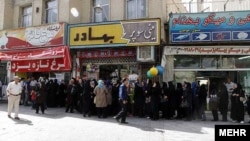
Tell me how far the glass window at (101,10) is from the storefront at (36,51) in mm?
2069

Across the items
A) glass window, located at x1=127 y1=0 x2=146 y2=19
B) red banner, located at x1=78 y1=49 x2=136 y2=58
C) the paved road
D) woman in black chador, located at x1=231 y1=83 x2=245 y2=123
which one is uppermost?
glass window, located at x1=127 y1=0 x2=146 y2=19

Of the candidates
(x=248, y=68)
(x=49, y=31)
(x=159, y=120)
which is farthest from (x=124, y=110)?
(x=49, y=31)

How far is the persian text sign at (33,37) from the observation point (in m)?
14.8

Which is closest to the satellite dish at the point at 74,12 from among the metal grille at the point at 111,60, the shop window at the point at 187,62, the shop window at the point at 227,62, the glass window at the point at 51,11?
the glass window at the point at 51,11

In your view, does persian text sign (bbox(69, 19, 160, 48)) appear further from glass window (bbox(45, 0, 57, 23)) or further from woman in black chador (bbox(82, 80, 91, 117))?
woman in black chador (bbox(82, 80, 91, 117))

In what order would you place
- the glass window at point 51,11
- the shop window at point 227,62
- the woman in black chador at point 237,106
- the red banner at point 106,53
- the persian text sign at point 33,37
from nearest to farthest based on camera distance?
1. the woman in black chador at point 237,106
2. the shop window at point 227,62
3. the red banner at point 106,53
4. the persian text sign at point 33,37
5. the glass window at point 51,11

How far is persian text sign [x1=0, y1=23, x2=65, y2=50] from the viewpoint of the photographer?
1480 centimetres

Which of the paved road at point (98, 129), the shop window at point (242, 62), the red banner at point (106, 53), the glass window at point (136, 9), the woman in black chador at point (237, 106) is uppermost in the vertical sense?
the glass window at point (136, 9)

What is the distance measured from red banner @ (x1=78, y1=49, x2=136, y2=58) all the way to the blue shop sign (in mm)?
2315

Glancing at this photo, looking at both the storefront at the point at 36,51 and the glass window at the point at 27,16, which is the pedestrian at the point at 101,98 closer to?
the storefront at the point at 36,51

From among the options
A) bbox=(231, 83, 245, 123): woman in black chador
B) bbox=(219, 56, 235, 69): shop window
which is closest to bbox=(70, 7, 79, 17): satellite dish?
bbox=(219, 56, 235, 69): shop window

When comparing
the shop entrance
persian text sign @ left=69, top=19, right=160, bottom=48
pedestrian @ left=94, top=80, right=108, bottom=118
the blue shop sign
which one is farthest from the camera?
the shop entrance

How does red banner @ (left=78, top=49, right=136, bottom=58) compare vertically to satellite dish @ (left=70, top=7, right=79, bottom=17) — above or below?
below

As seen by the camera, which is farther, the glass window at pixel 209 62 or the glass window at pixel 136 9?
the glass window at pixel 136 9
